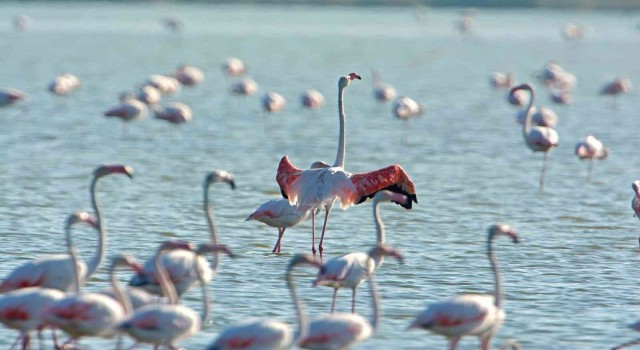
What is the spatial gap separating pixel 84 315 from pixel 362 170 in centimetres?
1004

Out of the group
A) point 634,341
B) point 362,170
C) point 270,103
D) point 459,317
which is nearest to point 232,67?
point 270,103

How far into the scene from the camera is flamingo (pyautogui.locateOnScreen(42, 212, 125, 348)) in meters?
6.43

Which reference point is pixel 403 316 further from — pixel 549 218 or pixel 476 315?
pixel 549 218

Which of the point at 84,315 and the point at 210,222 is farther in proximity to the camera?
the point at 210,222

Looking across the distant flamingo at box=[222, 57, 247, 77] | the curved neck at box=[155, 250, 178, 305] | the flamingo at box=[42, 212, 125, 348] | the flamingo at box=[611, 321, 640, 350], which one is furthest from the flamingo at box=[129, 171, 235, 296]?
the distant flamingo at box=[222, 57, 247, 77]

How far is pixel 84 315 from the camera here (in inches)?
→ 253

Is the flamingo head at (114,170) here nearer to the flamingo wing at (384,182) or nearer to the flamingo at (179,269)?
the flamingo at (179,269)

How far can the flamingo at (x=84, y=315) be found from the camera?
21.1 feet

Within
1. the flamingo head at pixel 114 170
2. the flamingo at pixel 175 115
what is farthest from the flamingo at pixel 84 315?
the flamingo at pixel 175 115

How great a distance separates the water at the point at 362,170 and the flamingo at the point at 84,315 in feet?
4.07

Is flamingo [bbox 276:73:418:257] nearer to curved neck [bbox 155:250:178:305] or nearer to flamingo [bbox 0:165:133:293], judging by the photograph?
flamingo [bbox 0:165:133:293]

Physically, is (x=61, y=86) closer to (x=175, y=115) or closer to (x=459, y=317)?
(x=175, y=115)

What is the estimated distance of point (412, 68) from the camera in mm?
37500

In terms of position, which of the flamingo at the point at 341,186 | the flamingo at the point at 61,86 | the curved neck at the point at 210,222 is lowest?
the curved neck at the point at 210,222
